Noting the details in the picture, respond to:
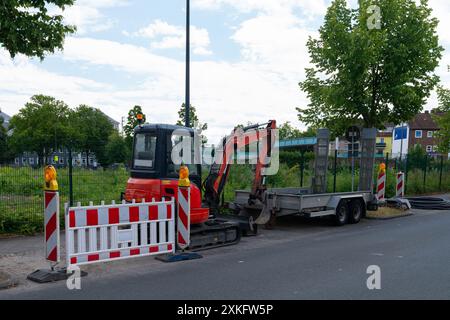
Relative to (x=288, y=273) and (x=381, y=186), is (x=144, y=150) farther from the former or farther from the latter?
(x=381, y=186)

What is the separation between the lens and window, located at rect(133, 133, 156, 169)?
29.7 ft

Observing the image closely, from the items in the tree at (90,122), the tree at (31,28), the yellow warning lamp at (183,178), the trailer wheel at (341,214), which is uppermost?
the tree at (90,122)

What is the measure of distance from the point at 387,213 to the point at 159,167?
9.60m

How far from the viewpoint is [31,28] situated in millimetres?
8172

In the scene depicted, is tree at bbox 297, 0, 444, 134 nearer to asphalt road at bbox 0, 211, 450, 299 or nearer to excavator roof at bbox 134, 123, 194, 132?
asphalt road at bbox 0, 211, 450, 299

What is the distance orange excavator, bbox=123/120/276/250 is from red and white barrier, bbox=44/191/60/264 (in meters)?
2.16

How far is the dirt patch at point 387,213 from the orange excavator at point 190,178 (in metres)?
5.98

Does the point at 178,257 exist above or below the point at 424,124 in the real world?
below

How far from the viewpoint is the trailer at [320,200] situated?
12.1 meters

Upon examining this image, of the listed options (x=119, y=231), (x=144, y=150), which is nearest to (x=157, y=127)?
(x=144, y=150)

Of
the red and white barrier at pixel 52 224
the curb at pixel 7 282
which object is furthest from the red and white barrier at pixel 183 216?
the curb at pixel 7 282

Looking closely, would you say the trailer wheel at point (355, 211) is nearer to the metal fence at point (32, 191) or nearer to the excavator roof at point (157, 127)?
the metal fence at point (32, 191)
